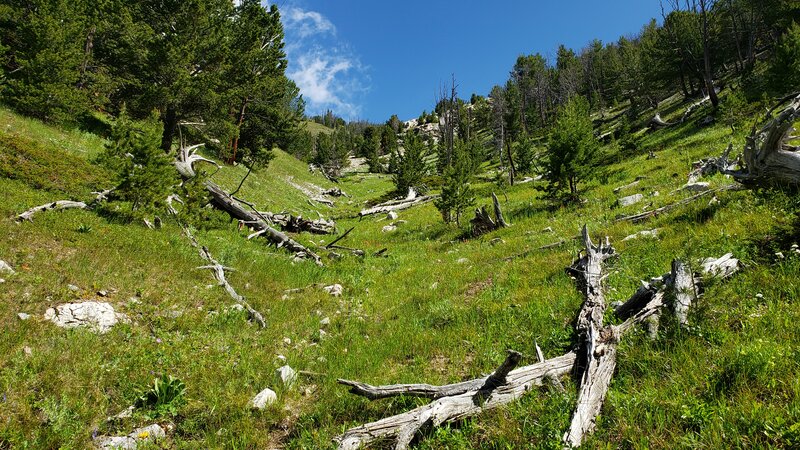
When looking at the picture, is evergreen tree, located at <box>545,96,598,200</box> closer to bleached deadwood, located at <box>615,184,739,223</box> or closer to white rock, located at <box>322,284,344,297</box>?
bleached deadwood, located at <box>615,184,739,223</box>

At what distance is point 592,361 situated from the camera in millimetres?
3523

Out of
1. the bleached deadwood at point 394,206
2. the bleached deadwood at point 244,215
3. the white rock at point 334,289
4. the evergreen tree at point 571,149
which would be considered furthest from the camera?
the bleached deadwood at point 394,206

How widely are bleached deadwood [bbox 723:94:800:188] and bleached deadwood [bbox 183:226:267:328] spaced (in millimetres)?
9739

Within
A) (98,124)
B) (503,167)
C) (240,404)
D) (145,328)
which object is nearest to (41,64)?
(98,124)

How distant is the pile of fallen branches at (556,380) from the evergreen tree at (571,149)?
11.2m

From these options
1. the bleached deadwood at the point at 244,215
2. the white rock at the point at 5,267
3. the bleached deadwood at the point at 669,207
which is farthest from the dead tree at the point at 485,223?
the white rock at the point at 5,267

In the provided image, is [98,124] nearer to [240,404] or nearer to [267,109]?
[267,109]

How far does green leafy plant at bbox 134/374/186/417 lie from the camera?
12.8ft

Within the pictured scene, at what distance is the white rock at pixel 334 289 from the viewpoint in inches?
344

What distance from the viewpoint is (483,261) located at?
10281 millimetres

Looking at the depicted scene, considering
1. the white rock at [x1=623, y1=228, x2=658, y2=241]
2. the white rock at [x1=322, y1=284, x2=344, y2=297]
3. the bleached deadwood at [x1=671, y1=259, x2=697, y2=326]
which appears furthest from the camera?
the white rock at [x1=322, y1=284, x2=344, y2=297]

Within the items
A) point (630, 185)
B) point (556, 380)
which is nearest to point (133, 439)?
→ point (556, 380)

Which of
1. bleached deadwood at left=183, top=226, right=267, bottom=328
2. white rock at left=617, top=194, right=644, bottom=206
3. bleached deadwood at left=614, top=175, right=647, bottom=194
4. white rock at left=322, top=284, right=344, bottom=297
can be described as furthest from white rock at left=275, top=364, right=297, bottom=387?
bleached deadwood at left=614, top=175, right=647, bottom=194

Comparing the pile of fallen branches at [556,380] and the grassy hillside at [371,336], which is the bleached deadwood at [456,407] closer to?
the pile of fallen branches at [556,380]
